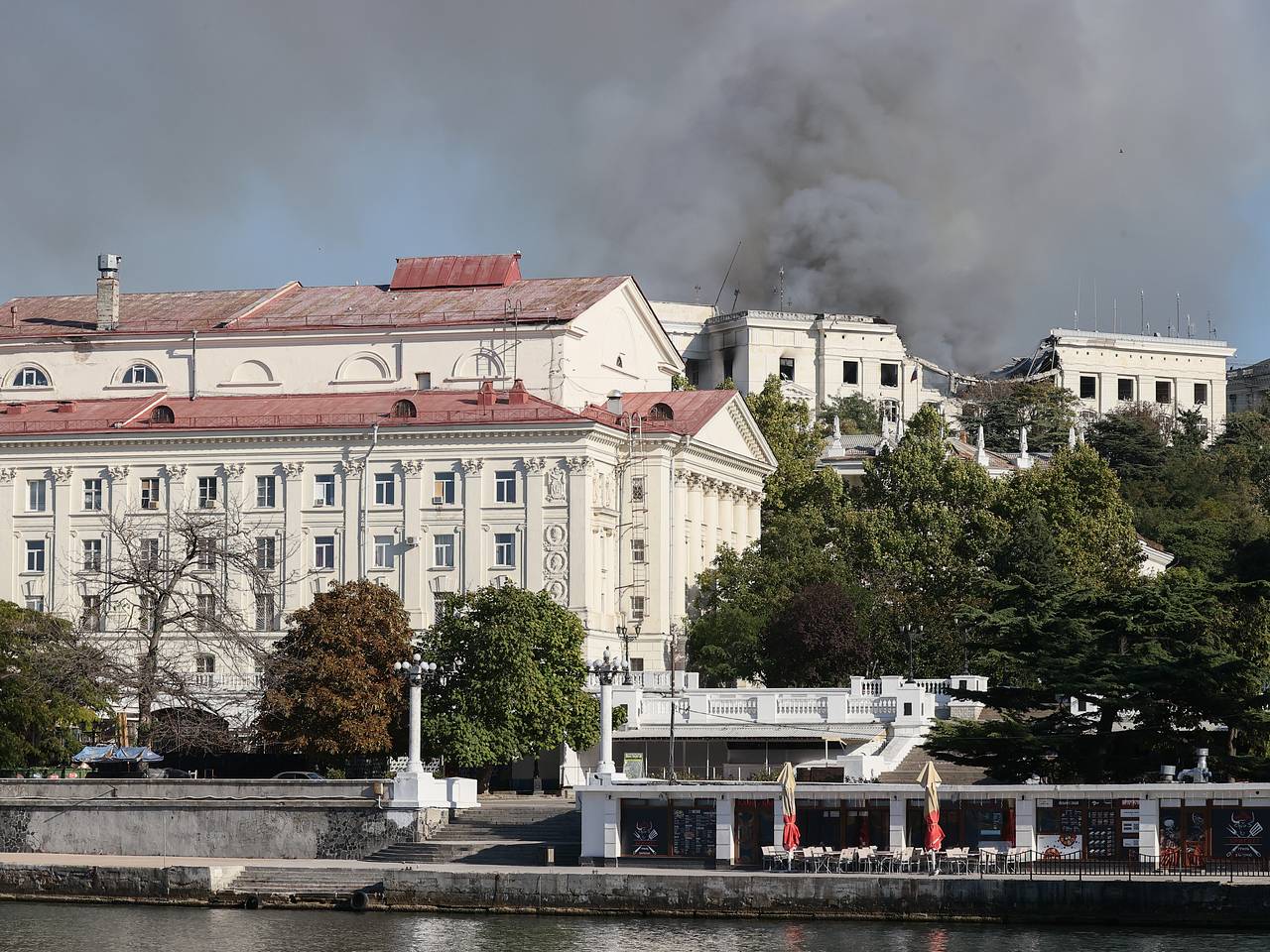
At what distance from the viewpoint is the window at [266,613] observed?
94625 millimetres

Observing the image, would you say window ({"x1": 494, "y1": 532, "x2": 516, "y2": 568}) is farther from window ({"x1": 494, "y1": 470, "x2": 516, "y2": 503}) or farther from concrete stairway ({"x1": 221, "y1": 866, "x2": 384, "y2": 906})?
concrete stairway ({"x1": 221, "y1": 866, "x2": 384, "y2": 906})

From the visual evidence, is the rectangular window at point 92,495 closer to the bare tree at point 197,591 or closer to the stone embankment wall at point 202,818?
the bare tree at point 197,591

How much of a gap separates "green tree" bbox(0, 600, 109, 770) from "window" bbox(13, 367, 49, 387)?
30.6 metres

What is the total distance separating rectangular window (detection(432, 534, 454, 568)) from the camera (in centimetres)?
9444

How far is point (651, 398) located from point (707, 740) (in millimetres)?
29666

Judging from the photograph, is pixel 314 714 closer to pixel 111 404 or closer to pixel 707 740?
pixel 707 740

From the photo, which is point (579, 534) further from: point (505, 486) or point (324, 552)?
point (324, 552)

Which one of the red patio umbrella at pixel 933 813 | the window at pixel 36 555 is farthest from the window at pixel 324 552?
the red patio umbrella at pixel 933 813

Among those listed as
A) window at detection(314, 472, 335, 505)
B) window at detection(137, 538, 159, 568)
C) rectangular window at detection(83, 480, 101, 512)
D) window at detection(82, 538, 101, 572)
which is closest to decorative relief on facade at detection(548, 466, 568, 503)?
window at detection(314, 472, 335, 505)

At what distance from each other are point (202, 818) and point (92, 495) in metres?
35.5

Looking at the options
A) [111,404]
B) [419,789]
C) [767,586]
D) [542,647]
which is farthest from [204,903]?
[111,404]

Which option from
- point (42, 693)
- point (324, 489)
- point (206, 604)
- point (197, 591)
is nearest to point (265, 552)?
point (197, 591)

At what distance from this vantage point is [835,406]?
15938 centimetres

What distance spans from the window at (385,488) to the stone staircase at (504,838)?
32164 millimetres
